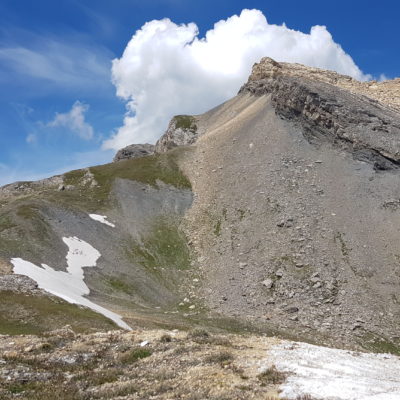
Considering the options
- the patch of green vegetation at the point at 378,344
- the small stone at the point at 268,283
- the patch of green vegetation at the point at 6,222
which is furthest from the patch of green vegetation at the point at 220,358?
the patch of green vegetation at the point at 6,222

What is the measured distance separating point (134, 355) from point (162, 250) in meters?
56.6

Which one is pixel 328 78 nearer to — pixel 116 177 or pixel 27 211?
pixel 116 177

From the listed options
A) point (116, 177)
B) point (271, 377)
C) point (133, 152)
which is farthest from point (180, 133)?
point (271, 377)

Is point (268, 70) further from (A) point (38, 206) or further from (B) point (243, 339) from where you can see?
(B) point (243, 339)

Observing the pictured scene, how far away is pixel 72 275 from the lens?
63531 millimetres

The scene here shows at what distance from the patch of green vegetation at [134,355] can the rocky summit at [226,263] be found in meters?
0.10

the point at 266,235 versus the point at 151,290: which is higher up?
the point at 266,235

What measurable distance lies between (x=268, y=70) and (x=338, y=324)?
10076cm

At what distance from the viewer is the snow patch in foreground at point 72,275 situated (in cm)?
5050

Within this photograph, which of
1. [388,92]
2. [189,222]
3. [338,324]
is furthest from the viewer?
[388,92]

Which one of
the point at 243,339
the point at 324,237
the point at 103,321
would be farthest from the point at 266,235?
the point at 243,339

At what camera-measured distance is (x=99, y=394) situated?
58.6 ft

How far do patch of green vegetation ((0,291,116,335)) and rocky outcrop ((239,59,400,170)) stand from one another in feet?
231

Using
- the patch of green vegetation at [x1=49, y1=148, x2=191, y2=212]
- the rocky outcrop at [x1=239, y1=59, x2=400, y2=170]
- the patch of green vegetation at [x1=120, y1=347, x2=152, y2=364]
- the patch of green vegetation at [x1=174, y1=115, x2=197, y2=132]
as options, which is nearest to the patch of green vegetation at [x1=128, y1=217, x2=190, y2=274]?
the patch of green vegetation at [x1=49, y1=148, x2=191, y2=212]
